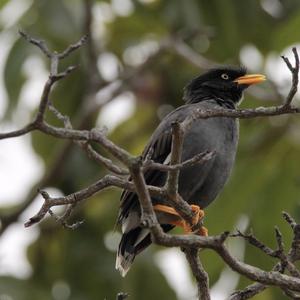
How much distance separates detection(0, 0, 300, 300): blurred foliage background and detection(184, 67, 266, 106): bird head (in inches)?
31.4

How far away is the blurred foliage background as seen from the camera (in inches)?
288

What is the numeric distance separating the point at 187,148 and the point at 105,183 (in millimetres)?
1760

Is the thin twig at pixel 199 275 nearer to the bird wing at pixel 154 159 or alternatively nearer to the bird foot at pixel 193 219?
the bird foot at pixel 193 219

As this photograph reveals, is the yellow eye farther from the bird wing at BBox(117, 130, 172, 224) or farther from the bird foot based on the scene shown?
the bird foot

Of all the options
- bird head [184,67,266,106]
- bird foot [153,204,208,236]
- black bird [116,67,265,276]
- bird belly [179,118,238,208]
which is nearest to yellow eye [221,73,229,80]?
bird head [184,67,266,106]

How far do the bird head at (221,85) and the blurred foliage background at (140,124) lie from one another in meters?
0.80

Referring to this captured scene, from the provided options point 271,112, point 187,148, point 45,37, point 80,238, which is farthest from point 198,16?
point 271,112

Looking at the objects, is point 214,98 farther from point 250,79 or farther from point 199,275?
point 199,275

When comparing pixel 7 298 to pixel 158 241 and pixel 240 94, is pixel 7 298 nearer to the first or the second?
pixel 240 94

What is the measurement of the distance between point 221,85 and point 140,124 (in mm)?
3090

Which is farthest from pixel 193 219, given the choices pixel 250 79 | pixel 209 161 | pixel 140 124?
pixel 140 124

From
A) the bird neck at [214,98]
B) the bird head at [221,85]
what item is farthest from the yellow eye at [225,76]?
the bird neck at [214,98]

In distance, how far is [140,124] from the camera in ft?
31.3

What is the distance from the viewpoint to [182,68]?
9.41 meters
